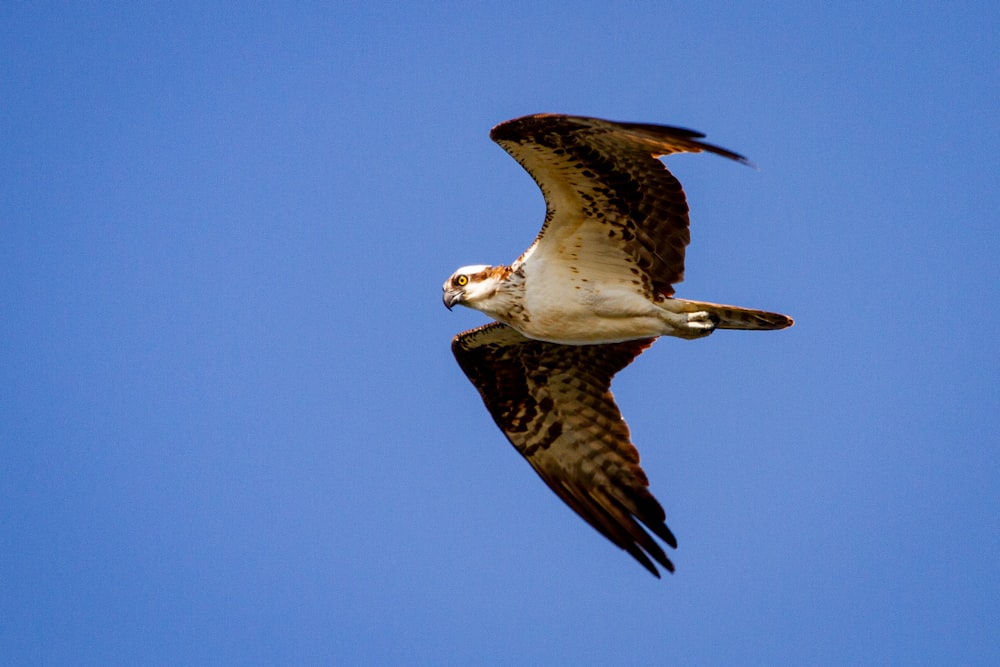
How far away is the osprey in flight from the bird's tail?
0.04ft

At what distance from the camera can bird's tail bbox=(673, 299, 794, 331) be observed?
12.6 meters

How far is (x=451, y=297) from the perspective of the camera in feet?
43.0

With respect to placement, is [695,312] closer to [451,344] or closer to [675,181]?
[675,181]

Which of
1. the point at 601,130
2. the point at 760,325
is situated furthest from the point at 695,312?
the point at 601,130

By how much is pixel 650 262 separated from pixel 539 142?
1804 millimetres

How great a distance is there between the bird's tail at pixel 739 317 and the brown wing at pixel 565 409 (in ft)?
5.05

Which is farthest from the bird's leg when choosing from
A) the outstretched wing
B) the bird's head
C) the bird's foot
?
the bird's head

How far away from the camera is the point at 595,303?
1298 cm

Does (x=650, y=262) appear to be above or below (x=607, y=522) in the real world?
above

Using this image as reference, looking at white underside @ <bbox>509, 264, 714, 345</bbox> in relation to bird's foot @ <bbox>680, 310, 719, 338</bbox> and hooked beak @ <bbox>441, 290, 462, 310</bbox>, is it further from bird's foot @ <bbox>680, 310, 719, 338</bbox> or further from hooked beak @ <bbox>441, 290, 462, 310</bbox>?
hooked beak @ <bbox>441, 290, 462, 310</bbox>

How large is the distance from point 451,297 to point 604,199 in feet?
6.02

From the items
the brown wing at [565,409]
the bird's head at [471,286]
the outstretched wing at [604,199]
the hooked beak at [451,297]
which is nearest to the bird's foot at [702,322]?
the outstretched wing at [604,199]

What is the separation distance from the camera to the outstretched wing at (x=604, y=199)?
11664 millimetres

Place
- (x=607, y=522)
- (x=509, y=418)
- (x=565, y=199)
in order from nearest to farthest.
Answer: (x=565, y=199)
(x=607, y=522)
(x=509, y=418)
